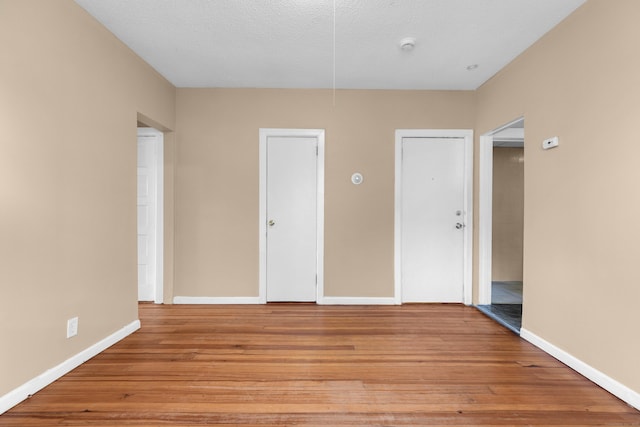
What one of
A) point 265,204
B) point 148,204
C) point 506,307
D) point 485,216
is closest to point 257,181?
point 265,204

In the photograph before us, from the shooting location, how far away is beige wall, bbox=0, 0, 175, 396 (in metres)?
1.78

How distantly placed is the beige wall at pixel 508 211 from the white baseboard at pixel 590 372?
2.42 m

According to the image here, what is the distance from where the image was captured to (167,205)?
3.71m

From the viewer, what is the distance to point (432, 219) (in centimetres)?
385

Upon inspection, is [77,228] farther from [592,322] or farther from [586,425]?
[592,322]

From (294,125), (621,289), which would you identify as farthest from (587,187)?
(294,125)

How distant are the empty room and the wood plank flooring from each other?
19 mm

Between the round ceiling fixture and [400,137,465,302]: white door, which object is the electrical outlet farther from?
the round ceiling fixture

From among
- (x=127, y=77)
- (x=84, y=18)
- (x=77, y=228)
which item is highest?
(x=84, y=18)

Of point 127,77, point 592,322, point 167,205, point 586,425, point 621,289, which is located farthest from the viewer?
point 167,205

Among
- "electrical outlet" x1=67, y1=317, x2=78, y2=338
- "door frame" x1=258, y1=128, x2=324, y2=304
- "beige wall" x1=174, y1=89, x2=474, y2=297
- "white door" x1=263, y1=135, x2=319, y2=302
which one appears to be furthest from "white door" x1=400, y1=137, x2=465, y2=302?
"electrical outlet" x1=67, y1=317, x2=78, y2=338

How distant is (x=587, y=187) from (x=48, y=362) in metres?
3.72

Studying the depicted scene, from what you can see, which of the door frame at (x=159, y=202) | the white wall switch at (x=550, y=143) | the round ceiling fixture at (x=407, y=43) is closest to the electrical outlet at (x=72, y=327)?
the door frame at (x=159, y=202)

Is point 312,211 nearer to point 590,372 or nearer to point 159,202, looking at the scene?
point 159,202
